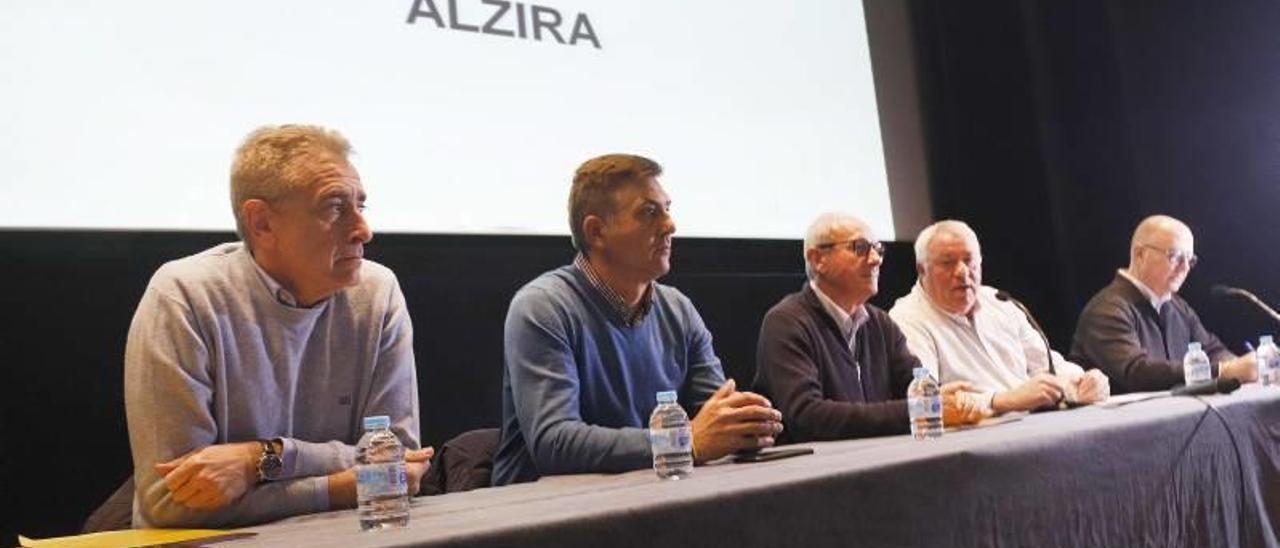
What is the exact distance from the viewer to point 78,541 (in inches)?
56.4

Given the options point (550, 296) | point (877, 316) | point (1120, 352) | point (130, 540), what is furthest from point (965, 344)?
point (130, 540)

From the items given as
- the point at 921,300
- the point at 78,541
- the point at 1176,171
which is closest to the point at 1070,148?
the point at 1176,171

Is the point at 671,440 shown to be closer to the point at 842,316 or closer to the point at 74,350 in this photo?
the point at 842,316

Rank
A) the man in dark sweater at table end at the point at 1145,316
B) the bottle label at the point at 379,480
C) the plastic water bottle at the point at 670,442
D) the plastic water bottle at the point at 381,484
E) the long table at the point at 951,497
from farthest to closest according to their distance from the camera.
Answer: the man in dark sweater at table end at the point at 1145,316, the plastic water bottle at the point at 670,442, the bottle label at the point at 379,480, the plastic water bottle at the point at 381,484, the long table at the point at 951,497

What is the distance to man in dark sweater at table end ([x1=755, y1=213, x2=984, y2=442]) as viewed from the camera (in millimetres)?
2660

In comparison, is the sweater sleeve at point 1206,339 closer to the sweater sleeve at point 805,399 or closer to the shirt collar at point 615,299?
the sweater sleeve at point 805,399

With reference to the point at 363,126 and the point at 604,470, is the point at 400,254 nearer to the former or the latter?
the point at 363,126

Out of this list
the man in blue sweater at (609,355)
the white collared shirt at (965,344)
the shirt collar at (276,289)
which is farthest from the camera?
the white collared shirt at (965,344)

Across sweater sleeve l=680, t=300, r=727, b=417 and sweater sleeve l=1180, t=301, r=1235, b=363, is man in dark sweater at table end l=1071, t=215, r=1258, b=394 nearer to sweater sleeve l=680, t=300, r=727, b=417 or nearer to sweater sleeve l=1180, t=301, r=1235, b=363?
sweater sleeve l=1180, t=301, r=1235, b=363

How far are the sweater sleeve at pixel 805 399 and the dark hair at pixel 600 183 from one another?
518 mm

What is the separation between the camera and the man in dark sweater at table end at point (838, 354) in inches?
105

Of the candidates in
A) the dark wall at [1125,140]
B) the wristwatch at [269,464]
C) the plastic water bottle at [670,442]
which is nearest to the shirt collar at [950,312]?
the dark wall at [1125,140]

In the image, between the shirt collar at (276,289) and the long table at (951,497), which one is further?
the shirt collar at (276,289)

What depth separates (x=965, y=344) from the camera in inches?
146
